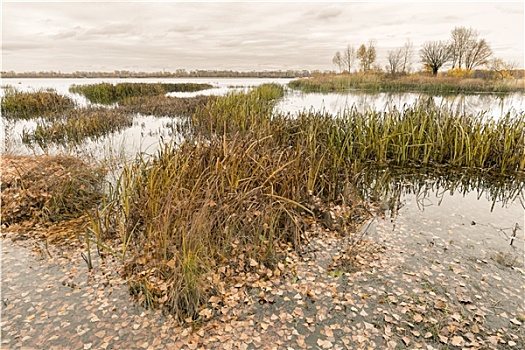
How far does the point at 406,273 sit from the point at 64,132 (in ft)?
42.8

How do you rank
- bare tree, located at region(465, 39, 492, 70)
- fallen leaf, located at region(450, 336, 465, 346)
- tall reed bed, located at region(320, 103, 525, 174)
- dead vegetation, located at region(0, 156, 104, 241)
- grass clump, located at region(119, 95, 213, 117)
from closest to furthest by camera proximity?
1. fallen leaf, located at region(450, 336, 465, 346)
2. dead vegetation, located at region(0, 156, 104, 241)
3. tall reed bed, located at region(320, 103, 525, 174)
4. grass clump, located at region(119, 95, 213, 117)
5. bare tree, located at region(465, 39, 492, 70)

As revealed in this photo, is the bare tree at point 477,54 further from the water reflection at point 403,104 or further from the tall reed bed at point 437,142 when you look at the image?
the tall reed bed at point 437,142

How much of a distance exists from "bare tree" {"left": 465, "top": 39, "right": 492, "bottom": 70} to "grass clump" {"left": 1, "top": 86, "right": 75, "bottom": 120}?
64.1 meters

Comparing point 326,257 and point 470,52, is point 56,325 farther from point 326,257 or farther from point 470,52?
point 470,52

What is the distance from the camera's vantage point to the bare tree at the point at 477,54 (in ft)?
181

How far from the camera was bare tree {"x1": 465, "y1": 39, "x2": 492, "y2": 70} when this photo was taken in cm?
5528

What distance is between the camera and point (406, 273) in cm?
430

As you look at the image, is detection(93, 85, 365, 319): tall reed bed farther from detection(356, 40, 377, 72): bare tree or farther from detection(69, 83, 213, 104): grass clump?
detection(356, 40, 377, 72): bare tree

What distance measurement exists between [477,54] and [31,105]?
220ft

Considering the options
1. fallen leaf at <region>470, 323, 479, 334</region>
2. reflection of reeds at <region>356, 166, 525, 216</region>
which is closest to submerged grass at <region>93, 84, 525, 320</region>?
reflection of reeds at <region>356, 166, 525, 216</region>

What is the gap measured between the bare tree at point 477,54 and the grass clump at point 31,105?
64.1 m

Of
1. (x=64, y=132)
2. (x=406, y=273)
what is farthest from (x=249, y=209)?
(x=64, y=132)

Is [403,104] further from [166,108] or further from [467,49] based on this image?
[467,49]

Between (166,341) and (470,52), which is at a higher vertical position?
(470,52)
